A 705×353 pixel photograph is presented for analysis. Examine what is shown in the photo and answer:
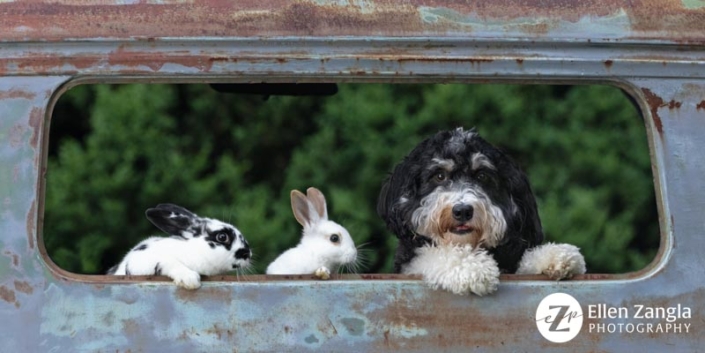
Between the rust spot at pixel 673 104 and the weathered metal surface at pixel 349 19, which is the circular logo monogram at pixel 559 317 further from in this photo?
the weathered metal surface at pixel 349 19

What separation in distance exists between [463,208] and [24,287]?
4.65 ft

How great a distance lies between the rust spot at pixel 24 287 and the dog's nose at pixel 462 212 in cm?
139

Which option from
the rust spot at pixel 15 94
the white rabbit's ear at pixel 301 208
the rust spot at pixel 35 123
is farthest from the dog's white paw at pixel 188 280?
the white rabbit's ear at pixel 301 208

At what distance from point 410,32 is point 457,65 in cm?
16

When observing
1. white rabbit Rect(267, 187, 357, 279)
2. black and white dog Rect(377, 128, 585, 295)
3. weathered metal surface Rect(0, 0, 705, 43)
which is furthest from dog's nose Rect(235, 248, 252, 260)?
weathered metal surface Rect(0, 0, 705, 43)

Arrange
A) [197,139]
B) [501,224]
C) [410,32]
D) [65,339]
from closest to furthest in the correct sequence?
1. [65,339]
2. [410,32]
3. [501,224]
4. [197,139]

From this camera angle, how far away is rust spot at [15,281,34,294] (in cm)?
332

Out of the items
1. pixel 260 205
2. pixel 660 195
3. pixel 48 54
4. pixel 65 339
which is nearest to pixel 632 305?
pixel 660 195

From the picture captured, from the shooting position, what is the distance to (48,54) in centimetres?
346

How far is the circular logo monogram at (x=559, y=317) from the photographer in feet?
11.0

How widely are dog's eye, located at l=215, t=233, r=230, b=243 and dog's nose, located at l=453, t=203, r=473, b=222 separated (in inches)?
27.9

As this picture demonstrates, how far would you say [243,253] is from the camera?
407cm

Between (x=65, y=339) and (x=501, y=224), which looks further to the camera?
(x=501, y=224)

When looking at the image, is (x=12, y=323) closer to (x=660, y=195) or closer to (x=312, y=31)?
(x=312, y=31)
